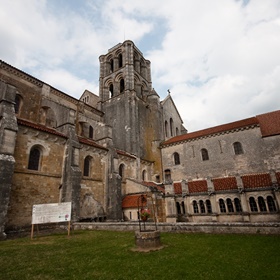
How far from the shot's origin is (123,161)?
24.6m

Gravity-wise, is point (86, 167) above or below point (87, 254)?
above

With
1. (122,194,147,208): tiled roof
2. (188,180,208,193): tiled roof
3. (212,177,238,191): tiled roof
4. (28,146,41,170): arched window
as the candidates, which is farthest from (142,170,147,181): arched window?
(28,146,41,170): arched window

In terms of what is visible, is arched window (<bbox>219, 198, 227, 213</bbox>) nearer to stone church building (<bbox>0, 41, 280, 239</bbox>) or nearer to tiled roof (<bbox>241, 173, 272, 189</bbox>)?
stone church building (<bbox>0, 41, 280, 239</bbox>)

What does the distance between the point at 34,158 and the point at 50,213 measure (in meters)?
5.31

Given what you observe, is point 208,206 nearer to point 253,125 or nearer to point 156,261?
point 253,125

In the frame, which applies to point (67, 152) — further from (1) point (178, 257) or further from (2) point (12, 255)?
(1) point (178, 257)

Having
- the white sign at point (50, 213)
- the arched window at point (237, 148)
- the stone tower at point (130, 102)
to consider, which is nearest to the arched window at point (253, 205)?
the arched window at point (237, 148)

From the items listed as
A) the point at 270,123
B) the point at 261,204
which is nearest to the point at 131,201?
the point at 261,204

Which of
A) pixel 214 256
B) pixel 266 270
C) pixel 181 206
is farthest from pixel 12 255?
pixel 181 206

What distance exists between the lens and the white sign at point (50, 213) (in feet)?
39.8

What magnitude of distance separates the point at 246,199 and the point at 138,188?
11077 millimetres

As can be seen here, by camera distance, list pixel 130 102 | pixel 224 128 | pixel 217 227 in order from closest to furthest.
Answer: pixel 217 227 → pixel 224 128 → pixel 130 102

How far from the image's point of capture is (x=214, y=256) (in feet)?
20.7

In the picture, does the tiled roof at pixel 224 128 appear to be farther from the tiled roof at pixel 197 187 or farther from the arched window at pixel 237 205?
the arched window at pixel 237 205
